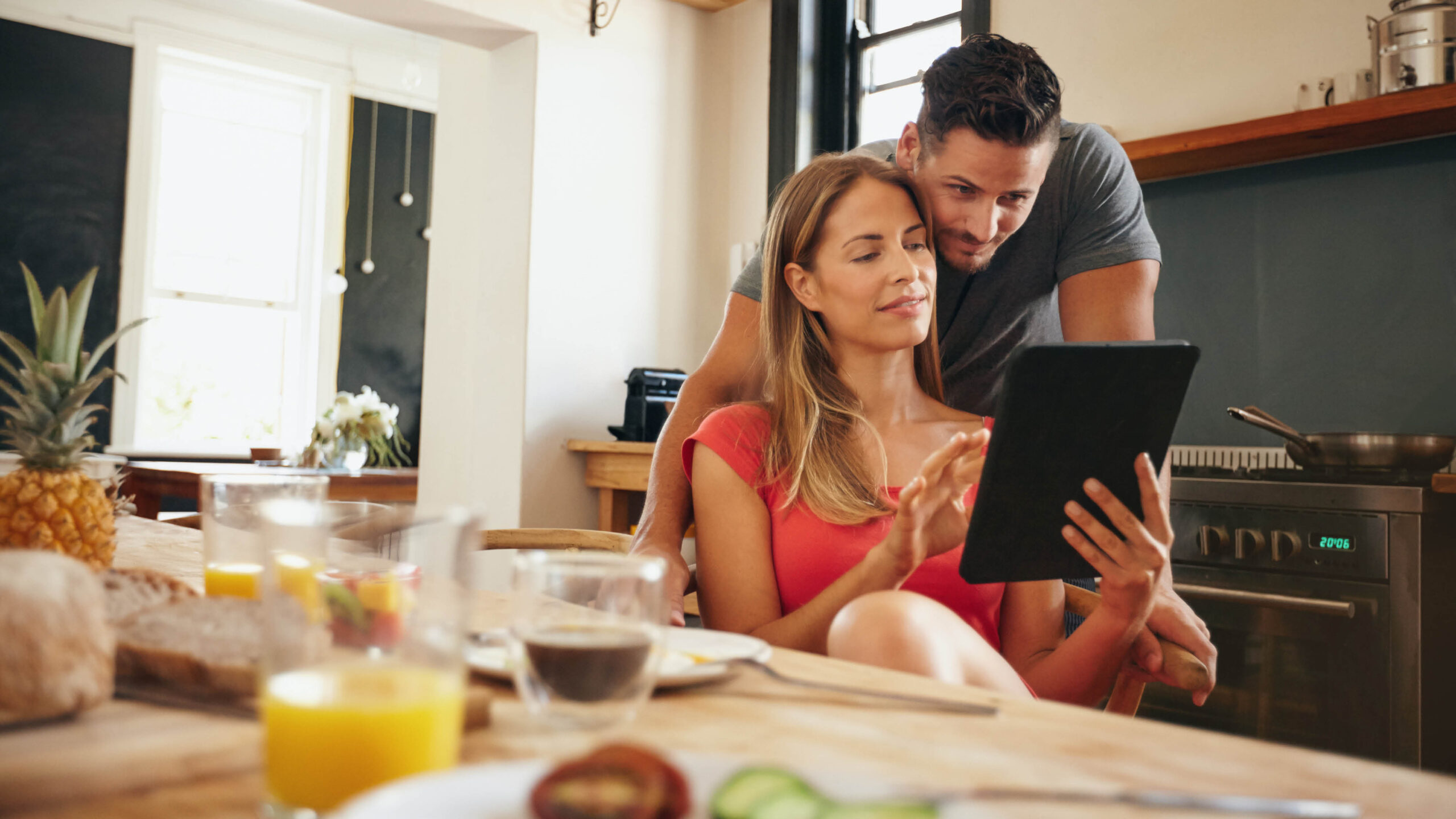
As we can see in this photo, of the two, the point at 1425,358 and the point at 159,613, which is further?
the point at 1425,358

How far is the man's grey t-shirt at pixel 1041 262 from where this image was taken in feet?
6.22

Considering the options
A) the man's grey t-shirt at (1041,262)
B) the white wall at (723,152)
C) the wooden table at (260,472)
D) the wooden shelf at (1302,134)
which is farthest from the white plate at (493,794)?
the wooden table at (260,472)

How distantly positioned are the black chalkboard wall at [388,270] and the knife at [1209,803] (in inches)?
266

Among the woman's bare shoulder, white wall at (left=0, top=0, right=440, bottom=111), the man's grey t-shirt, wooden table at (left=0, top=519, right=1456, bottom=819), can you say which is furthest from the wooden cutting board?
white wall at (left=0, top=0, right=440, bottom=111)

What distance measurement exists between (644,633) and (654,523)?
42.1 inches

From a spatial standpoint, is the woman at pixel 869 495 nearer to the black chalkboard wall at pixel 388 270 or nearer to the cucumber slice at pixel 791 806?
the cucumber slice at pixel 791 806

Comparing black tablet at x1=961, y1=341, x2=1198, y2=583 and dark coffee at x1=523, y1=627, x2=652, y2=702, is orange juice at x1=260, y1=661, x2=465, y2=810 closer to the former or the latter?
dark coffee at x1=523, y1=627, x2=652, y2=702

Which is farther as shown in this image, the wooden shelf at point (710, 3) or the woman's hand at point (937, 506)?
the wooden shelf at point (710, 3)

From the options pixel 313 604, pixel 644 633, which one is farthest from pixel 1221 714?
pixel 313 604

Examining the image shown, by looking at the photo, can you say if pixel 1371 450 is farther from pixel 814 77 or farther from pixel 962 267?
pixel 814 77

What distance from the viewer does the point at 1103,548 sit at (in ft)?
3.93

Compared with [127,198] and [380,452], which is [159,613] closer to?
[380,452]

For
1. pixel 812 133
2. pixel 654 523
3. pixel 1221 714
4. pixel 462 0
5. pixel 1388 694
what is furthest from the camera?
pixel 812 133

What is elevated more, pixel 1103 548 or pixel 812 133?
pixel 812 133
